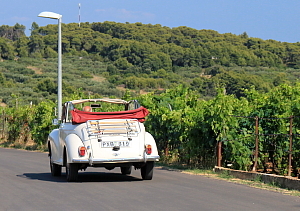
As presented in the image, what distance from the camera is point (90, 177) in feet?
49.7

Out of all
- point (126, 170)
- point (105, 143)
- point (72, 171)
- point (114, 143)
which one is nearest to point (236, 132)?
point (126, 170)

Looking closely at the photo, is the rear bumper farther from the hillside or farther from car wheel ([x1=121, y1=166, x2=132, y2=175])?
the hillside

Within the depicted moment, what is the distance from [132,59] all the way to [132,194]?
100m

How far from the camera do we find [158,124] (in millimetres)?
22188

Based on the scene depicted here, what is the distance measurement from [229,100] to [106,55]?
336ft

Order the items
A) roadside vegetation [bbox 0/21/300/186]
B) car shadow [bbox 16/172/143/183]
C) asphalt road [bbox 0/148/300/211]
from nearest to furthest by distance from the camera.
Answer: asphalt road [bbox 0/148/300/211] < car shadow [bbox 16/172/143/183] < roadside vegetation [bbox 0/21/300/186]

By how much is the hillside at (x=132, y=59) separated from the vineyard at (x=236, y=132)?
2074 inches

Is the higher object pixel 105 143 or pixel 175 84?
pixel 175 84

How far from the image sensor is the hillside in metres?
89.6

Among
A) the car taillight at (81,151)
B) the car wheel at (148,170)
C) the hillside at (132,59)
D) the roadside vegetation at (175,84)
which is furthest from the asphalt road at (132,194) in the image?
the hillside at (132,59)

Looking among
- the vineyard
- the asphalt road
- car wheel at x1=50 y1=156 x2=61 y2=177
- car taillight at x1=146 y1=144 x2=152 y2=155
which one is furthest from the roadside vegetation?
car wheel at x1=50 y1=156 x2=61 y2=177

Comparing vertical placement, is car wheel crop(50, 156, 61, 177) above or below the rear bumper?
below

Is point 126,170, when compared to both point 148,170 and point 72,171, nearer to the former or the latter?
point 148,170

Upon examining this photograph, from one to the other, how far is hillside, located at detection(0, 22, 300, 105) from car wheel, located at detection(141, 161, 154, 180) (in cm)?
5951
